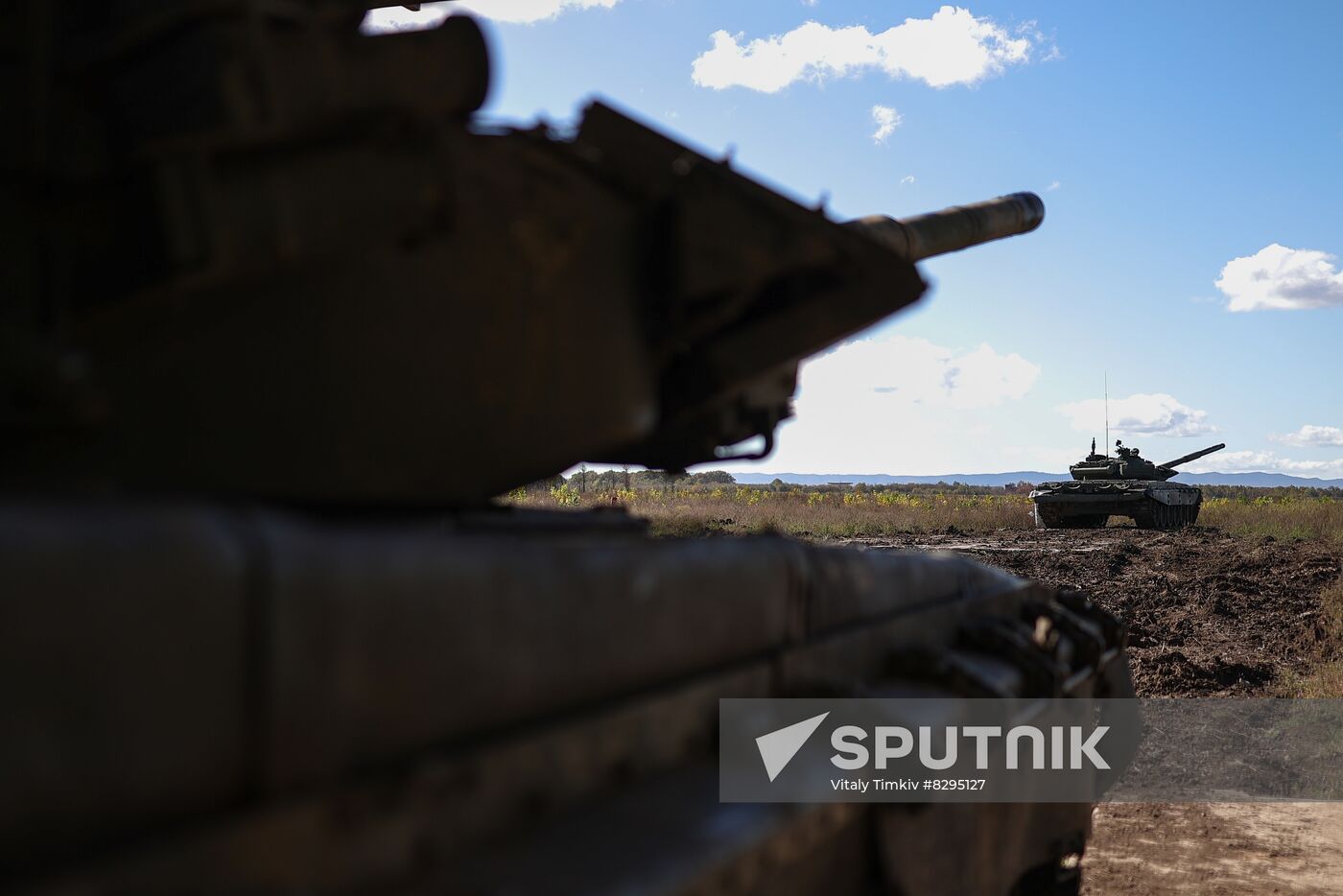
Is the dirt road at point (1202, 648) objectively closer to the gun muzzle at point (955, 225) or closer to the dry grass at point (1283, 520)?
the dry grass at point (1283, 520)

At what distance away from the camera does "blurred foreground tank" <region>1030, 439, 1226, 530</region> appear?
86.0 ft

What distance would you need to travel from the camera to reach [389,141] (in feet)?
7.04

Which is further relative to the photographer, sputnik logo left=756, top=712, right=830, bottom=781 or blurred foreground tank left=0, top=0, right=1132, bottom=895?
sputnik logo left=756, top=712, right=830, bottom=781

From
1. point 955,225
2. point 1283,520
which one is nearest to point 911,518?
point 1283,520

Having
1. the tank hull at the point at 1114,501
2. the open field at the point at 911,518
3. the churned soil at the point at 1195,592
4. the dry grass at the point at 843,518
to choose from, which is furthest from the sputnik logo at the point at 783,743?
the tank hull at the point at 1114,501

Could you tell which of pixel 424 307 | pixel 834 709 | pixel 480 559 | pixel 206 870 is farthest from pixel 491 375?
pixel 206 870

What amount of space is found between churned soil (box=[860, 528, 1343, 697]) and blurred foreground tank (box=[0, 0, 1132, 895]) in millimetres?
Answer: 7917

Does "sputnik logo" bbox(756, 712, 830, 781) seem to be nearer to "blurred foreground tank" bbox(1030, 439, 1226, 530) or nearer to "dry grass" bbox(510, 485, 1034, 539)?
"dry grass" bbox(510, 485, 1034, 539)

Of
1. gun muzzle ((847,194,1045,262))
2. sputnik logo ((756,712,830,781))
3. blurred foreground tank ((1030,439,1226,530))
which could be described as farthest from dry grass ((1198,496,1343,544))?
sputnik logo ((756,712,830,781))

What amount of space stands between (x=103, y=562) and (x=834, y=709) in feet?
5.81

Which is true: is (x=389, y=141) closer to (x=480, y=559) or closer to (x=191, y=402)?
(x=191, y=402)

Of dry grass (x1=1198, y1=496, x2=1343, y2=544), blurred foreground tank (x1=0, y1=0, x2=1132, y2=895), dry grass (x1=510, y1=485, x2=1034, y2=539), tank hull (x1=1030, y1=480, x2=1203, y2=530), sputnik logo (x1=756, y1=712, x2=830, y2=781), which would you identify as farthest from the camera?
tank hull (x1=1030, y1=480, x2=1203, y2=530)

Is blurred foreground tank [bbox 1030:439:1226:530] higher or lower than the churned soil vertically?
higher

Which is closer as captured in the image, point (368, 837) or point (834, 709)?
point (368, 837)
